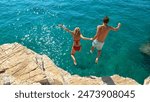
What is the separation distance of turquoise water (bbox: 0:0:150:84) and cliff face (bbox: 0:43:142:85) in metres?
5.49

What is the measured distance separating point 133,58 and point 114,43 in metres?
2.56

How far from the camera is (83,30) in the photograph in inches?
1017

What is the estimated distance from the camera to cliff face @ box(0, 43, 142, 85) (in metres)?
13.0

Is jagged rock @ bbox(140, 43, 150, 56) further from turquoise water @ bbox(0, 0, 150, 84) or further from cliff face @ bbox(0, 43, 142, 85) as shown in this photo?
cliff face @ bbox(0, 43, 142, 85)

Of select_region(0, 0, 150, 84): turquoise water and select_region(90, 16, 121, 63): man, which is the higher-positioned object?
select_region(90, 16, 121, 63): man

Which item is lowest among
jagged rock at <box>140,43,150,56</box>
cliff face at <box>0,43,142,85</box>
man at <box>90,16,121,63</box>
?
jagged rock at <box>140,43,150,56</box>

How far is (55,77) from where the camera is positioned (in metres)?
14.2

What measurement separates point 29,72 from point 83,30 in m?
12.9

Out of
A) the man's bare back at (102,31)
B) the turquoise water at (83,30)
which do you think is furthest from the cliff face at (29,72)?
the turquoise water at (83,30)

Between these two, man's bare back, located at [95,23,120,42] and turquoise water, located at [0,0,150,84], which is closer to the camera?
man's bare back, located at [95,23,120,42]

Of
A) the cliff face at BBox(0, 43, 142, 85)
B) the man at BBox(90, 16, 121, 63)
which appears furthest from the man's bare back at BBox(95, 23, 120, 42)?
the cliff face at BBox(0, 43, 142, 85)

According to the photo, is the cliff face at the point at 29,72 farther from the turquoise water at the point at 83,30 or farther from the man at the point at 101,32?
the turquoise water at the point at 83,30

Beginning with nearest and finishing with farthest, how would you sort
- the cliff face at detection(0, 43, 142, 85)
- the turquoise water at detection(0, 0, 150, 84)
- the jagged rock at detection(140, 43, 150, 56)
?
the cliff face at detection(0, 43, 142, 85), the turquoise water at detection(0, 0, 150, 84), the jagged rock at detection(140, 43, 150, 56)

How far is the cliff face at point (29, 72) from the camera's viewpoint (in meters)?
13.0
